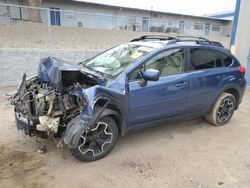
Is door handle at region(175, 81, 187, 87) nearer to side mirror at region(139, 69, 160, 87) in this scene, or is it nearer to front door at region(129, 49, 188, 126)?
front door at region(129, 49, 188, 126)

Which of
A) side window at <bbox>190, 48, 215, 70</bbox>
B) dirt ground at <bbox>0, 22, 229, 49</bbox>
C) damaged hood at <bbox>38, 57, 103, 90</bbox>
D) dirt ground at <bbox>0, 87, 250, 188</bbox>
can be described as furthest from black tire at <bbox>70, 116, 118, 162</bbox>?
dirt ground at <bbox>0, 22, 229, 49</bbox>

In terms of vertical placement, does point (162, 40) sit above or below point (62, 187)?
above

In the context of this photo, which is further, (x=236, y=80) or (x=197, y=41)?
(x=236, y=80)

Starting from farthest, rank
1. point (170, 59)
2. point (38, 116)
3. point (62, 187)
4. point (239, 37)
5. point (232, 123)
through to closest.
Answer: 1. point (239, 37)
2. point (232, 123)
3. point (170, 59)
4. point (38, 116)
5. point (62, 187)

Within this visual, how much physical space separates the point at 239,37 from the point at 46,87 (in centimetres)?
766

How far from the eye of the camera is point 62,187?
2.80 meters

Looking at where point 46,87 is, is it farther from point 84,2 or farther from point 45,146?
point 84,2

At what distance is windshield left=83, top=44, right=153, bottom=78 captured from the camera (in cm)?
366

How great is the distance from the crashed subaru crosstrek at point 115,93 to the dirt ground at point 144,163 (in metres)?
0.31

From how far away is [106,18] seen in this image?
13383mm

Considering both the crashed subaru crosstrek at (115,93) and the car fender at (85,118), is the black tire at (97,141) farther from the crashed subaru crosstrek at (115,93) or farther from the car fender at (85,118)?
the car fender at (85,118)

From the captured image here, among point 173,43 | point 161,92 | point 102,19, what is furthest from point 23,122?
point 102,19

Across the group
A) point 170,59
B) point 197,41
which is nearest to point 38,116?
point 170,59

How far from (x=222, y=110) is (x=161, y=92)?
1.78 meters
